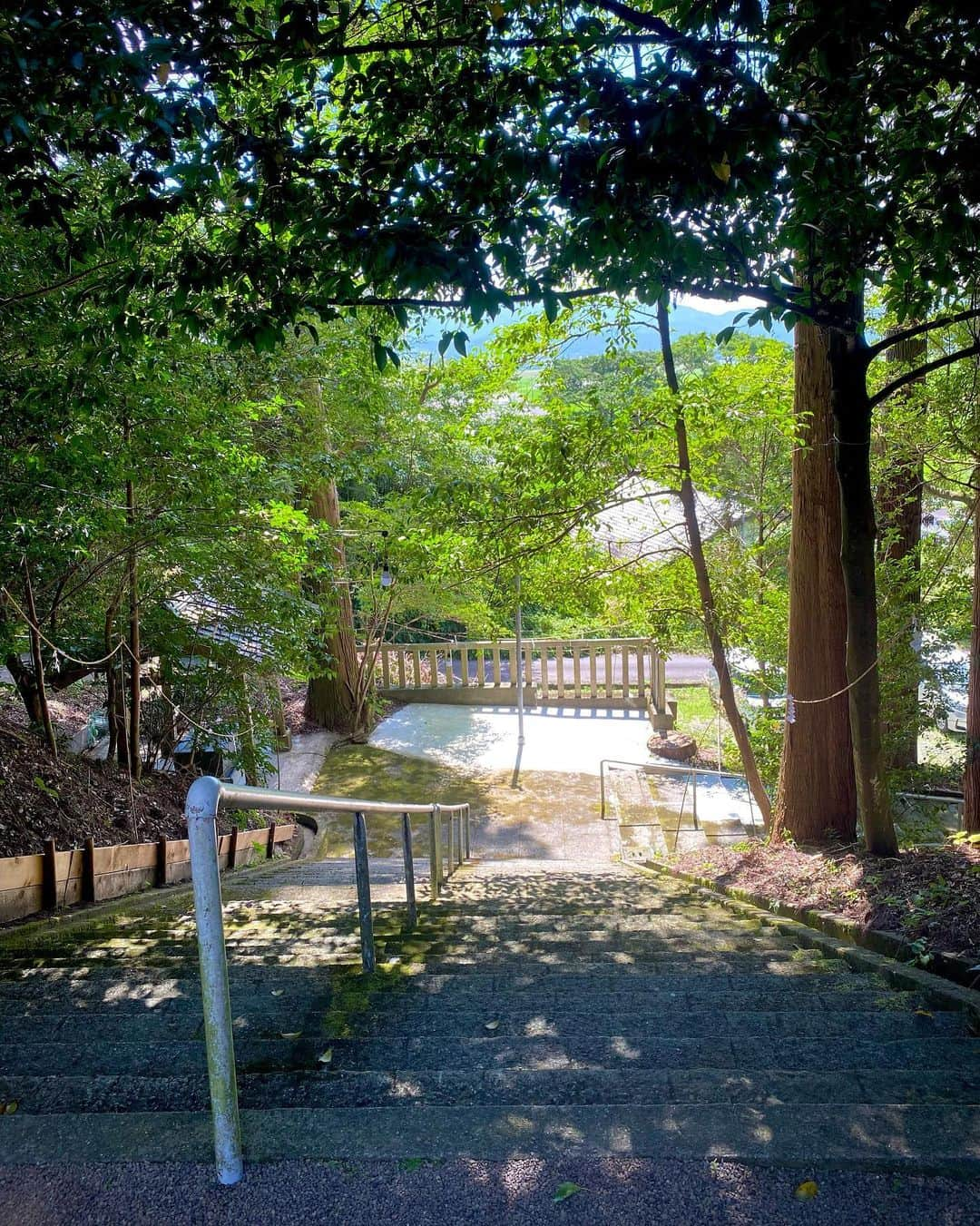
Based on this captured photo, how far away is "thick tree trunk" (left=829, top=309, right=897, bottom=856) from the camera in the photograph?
15.1ft

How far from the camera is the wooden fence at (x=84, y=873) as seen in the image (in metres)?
4.44

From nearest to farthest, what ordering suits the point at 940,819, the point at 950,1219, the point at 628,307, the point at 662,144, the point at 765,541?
the point at 950,1219, the point at 662,144, the point at 628,307, the point at 940,819, the point at 765,541

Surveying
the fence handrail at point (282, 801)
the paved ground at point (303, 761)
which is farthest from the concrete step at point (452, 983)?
the paved ground at point (303, 761)

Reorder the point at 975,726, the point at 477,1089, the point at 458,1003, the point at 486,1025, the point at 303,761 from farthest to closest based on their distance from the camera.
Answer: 1. the point at 303,761
2. the point at 975,726
3. the point at 458,1003
4. the point at 486,1025
5. the point at 477,1089

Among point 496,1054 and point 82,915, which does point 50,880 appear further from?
point 496,1054

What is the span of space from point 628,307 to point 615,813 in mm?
5489

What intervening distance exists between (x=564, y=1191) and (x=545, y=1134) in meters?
0.15

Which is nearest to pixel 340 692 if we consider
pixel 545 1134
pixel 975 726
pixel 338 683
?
pixel 338 683

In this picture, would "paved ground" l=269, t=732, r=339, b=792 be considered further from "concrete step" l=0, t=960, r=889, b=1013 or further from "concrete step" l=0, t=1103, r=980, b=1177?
"concrete step" l=0, t=1103, r=980, b=1177

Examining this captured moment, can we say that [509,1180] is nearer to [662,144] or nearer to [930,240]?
[662,144]

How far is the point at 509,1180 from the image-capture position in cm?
169

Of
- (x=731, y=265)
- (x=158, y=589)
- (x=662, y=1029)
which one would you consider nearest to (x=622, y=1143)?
(x=662, y=1029)

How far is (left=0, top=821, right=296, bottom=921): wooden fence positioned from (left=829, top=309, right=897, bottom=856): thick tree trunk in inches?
140

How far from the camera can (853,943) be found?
3.88 m
